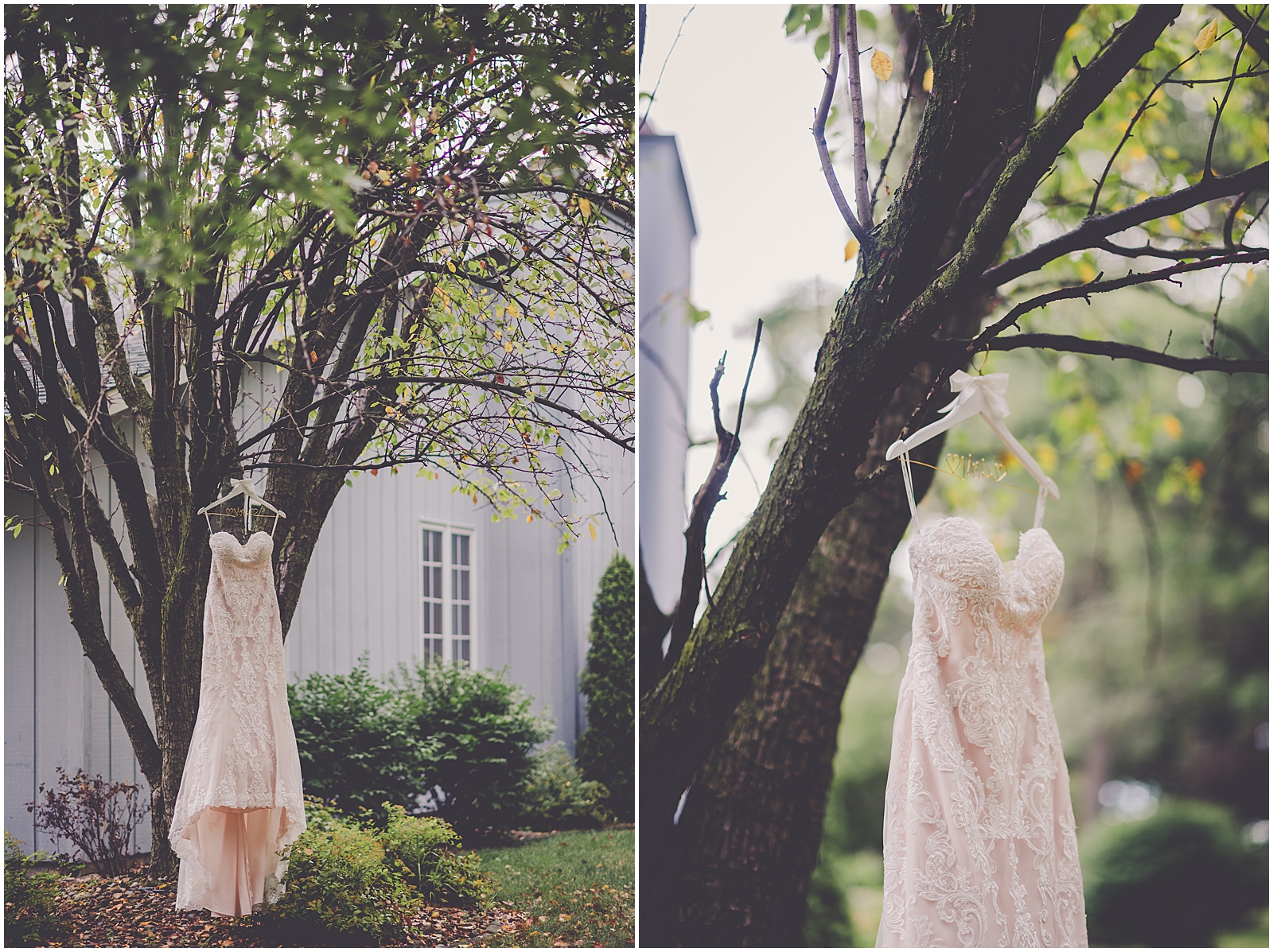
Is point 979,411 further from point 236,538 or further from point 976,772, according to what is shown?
point 236,538

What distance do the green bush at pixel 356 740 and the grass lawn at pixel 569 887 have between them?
278 millimetres

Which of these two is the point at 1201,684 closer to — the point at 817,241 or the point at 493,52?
the point at 817,241

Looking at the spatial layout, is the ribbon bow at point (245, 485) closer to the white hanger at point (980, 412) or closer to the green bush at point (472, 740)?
the green bush at point (472, 740)

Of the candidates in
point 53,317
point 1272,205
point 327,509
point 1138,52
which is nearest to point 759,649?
point 327,509

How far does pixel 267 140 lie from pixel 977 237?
5.34 ft

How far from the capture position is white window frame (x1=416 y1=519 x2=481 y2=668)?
2195 mm

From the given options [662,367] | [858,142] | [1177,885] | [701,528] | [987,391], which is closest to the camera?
[858,142]

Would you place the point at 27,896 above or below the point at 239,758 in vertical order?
below

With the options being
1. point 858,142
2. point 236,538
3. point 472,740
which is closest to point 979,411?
point 858,142

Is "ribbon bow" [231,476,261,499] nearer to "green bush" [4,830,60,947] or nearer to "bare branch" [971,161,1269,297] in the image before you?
"green bush" [4,830,60,947]

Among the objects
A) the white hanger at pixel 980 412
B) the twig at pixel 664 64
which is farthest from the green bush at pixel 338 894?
the twig at pixel 664 64

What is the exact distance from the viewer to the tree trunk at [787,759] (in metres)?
2.20

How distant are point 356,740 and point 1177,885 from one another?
5928 millimetres

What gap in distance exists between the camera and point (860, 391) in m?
1.82
